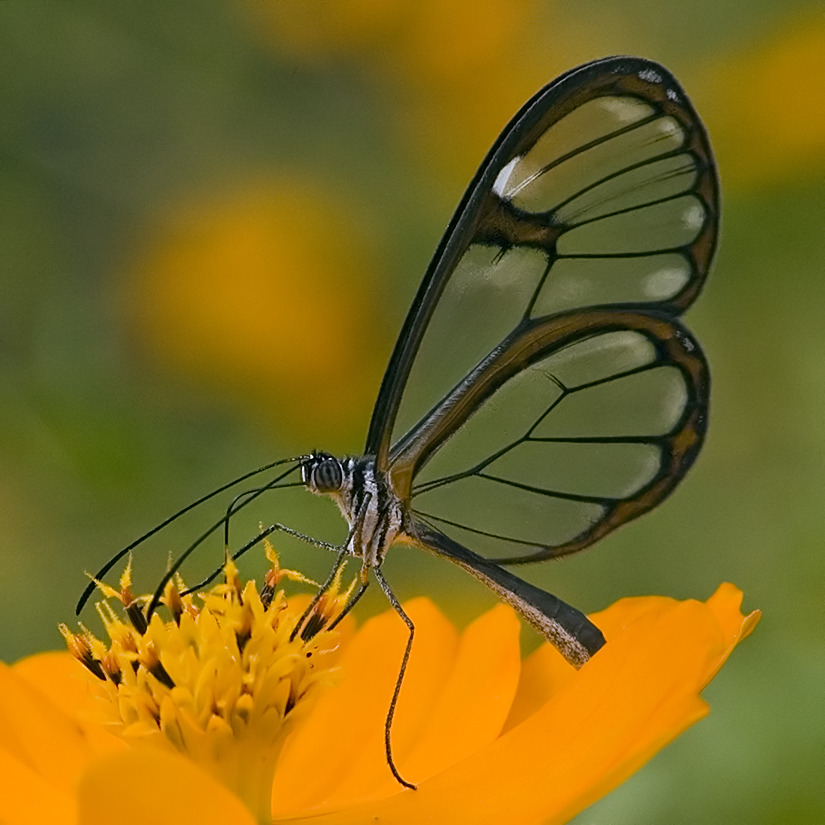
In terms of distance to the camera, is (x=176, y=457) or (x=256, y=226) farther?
(x=256, y=226)

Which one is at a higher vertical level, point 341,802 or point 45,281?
point 45,281

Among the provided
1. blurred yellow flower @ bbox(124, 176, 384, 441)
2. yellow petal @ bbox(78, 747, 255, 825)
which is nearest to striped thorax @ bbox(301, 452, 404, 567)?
yellow petal @ bbox(78, 747, 255, 825)

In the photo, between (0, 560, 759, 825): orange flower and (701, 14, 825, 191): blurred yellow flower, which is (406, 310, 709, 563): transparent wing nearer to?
(0, 560, 759, 825): orange flower

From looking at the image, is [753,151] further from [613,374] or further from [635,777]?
[635,777]

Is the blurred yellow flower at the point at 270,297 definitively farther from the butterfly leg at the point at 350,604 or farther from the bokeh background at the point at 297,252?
the butterfly leg at the point at 350,604

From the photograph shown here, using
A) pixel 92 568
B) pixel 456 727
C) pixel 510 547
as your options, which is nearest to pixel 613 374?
pixel 510 547
